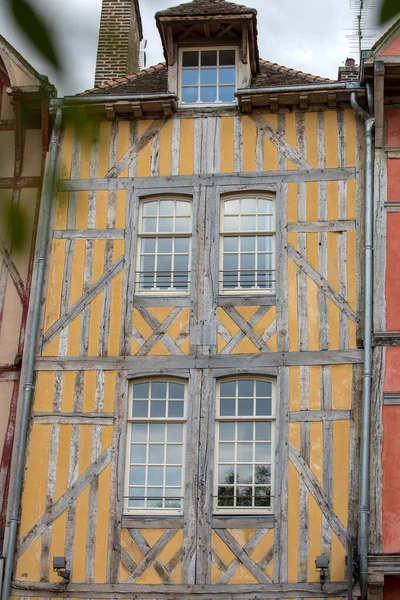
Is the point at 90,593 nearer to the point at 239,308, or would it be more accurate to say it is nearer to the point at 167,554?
the point at 167,554

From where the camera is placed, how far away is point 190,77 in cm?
1378

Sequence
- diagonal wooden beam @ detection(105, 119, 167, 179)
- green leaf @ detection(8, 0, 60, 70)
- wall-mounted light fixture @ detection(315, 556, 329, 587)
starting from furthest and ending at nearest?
diagonal wooden beam @ detection(105, 119, 167, 179) < wall-mounted light fixture @ detection(315, 556, 329, 587) < green leaf @ detection(8, 0, 60, 70)

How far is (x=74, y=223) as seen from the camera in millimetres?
12969

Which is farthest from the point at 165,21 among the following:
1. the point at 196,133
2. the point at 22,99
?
the point at 22,99

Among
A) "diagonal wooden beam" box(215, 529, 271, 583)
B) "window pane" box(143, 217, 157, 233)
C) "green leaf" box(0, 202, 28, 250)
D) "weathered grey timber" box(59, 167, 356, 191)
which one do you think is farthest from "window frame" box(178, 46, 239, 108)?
"green leaf" box(0, 202, 28, 250)

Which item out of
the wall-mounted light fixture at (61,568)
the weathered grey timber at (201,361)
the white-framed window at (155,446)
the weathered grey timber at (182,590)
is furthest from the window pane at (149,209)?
the weathered grey timber at (182,590)

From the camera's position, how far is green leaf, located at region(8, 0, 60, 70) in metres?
1.74

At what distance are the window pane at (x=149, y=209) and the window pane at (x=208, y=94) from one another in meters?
1.73

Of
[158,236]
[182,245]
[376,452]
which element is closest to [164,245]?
[158,236]

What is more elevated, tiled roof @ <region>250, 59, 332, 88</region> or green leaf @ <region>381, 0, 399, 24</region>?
tiled roof @ <region>250, 59, 332, 88</region>

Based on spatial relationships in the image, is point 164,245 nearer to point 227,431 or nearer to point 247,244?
point 247,244

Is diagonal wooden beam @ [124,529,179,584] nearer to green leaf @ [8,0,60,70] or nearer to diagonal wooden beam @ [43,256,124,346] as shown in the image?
diagonal wooden beam @ [43,256,124,346]

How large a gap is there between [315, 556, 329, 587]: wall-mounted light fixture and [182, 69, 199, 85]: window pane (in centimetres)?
691

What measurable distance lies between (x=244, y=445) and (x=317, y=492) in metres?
1.09
